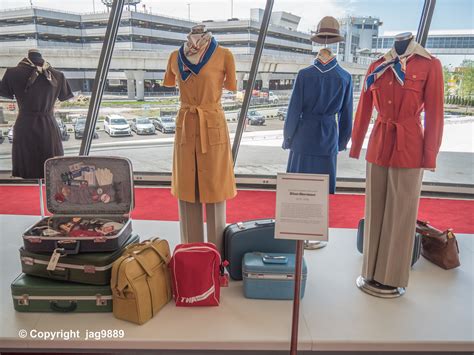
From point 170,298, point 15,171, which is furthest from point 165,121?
point 170,298

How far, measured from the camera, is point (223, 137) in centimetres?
254

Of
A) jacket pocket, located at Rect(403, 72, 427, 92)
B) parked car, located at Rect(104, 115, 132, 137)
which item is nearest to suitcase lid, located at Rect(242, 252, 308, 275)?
jacket pocket, located at Rect(403, 72, 427, 92)

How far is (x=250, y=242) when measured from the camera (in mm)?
2529

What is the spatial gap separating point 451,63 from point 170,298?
4307 millimetres

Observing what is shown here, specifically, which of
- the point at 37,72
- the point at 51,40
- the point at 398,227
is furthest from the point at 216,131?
the point at 51,40

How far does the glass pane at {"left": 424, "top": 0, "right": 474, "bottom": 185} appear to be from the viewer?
168 inches

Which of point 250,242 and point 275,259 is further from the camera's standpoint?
point 250,242

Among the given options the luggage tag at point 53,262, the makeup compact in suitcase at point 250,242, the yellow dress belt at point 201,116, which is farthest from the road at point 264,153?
the luggage tag at point 53,262

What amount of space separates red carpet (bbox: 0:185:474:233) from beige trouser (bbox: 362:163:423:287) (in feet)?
5.10

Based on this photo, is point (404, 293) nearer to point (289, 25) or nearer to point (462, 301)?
point (462, 301)

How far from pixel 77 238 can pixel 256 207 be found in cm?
265

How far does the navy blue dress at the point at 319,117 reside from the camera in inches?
106

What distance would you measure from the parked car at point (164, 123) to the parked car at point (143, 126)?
0.08 meters

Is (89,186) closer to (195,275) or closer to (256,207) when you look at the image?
(195,275)
